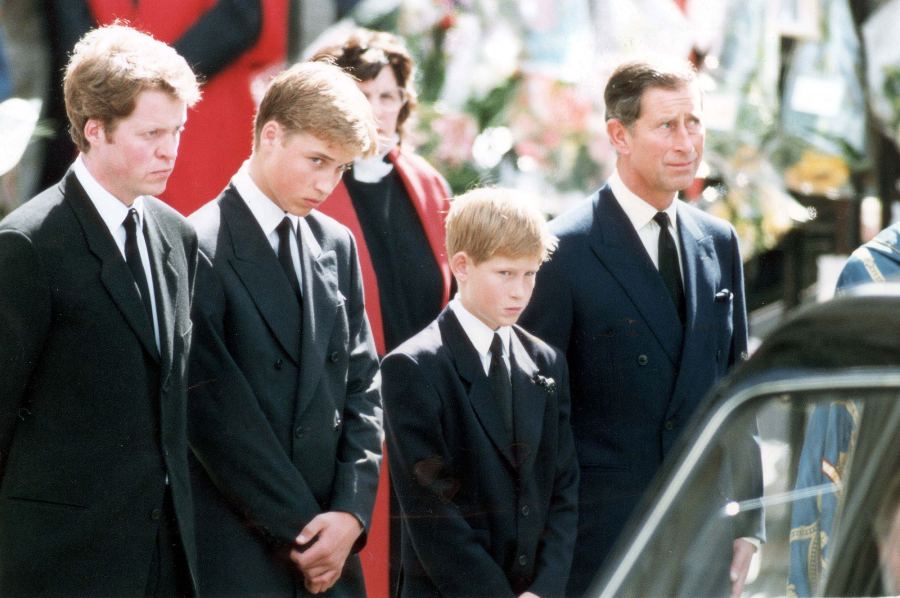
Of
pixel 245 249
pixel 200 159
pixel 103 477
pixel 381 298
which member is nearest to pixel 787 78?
pixel 381 298

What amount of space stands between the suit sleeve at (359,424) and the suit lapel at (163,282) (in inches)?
20.0

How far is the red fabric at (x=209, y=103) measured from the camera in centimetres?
356

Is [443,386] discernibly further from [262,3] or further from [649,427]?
[262,3]

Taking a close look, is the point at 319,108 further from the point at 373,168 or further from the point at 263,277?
the point at 373,168

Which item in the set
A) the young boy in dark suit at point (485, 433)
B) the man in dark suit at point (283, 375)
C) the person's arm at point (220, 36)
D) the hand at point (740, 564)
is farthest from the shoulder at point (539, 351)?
the hand at point (740, 564)

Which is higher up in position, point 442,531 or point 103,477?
point 103,477

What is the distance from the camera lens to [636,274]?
3297 mm

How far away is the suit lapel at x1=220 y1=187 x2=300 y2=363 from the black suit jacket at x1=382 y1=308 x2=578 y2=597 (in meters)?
0.22

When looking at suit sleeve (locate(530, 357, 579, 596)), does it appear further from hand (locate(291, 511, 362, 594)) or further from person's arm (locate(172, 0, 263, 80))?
person's arm (locate(172, 0, 263, 80))

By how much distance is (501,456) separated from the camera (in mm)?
3043

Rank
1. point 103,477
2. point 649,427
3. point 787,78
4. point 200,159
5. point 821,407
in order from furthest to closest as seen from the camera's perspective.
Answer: point 787,78
point 200,159
point 649,427
point 103,477
point 821,407

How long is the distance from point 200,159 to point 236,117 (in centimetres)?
17

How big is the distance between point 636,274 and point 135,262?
1.16m

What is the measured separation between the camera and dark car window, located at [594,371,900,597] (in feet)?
6.08
